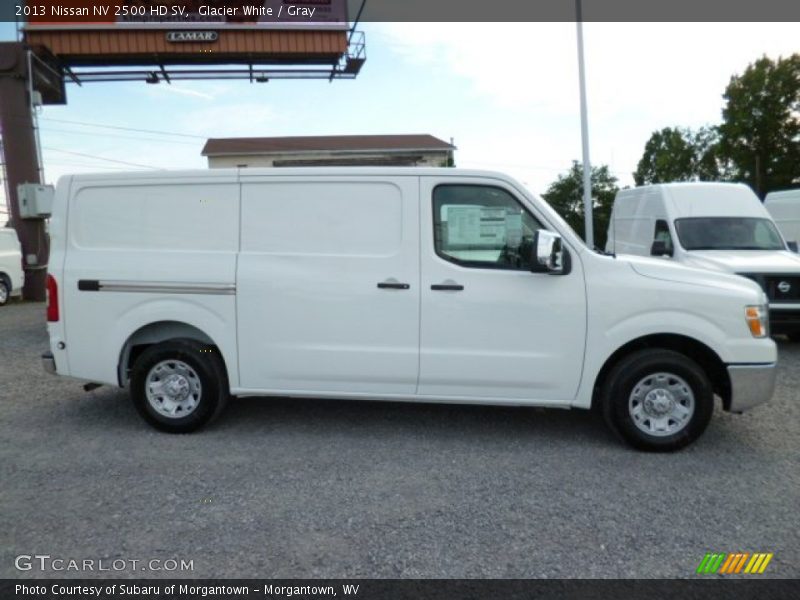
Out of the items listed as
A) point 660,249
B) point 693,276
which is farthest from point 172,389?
point 660,249

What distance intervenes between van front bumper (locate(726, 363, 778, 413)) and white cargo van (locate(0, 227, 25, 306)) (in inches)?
625

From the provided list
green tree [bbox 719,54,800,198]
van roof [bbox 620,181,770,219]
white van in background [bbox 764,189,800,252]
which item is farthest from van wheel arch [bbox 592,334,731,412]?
green tree [bbox 719,54,800,198]

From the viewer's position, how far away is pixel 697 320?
4301mm

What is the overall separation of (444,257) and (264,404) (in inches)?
96.3

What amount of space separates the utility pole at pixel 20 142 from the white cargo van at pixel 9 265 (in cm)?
14

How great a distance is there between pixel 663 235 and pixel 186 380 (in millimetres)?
7835

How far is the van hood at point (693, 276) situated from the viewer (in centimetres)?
435

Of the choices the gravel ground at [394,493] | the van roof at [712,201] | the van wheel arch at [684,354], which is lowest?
the gravel ground at [394,493]

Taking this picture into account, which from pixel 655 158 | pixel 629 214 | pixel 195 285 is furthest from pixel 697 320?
pixel 655 158

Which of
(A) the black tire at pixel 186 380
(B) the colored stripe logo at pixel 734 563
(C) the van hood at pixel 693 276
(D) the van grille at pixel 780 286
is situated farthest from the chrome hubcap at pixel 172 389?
(D) the van grille at pixel 780 286

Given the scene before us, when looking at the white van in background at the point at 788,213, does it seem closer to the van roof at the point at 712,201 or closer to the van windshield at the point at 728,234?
the van roof at the point at 712,201

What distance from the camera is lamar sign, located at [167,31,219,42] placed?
16.8 m

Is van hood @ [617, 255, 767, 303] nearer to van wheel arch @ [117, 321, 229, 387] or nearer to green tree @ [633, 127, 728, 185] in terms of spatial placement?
van wheel arch @ [117, 321, 229, 387]

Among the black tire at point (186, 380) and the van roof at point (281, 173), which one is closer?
the van roof at point (281, 173)
